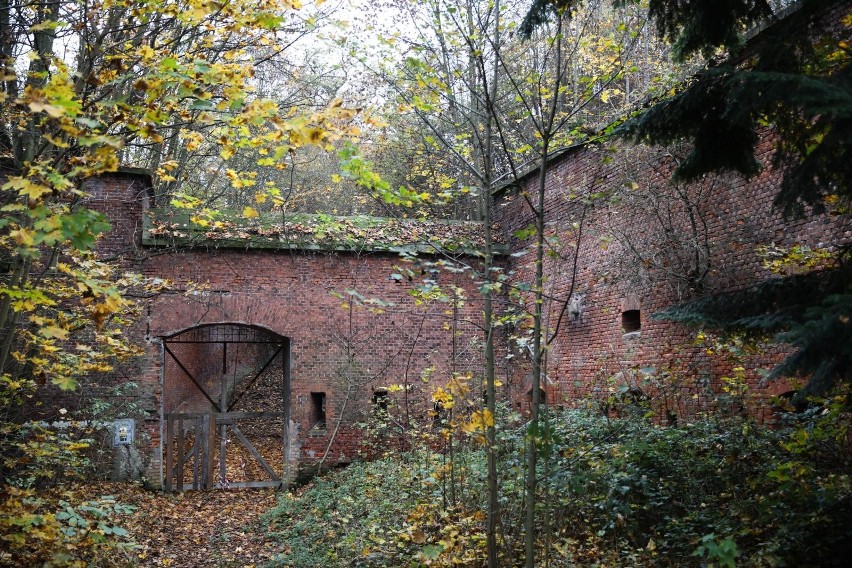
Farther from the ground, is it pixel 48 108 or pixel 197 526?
pixel 48 108

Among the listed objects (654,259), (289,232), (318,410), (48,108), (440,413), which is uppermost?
(289,232)

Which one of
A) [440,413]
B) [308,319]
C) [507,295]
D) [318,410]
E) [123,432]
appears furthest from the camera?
[318,410]

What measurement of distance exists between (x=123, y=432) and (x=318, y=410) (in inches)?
137

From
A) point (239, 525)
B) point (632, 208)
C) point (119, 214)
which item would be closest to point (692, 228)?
point (632, 208)

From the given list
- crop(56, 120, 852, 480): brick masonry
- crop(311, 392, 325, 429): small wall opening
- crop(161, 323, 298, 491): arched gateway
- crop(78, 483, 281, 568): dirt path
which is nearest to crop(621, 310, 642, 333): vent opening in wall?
crop(56, 120, 852, 480): brick masonry

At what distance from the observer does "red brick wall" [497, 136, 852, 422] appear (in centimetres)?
796

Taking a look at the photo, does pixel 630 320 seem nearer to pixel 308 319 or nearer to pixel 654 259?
pixel 654 259

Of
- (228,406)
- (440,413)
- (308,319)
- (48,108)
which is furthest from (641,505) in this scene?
(228,406)

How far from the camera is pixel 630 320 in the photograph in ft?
34.8

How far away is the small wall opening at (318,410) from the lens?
13.0 m

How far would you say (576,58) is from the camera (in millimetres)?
16141

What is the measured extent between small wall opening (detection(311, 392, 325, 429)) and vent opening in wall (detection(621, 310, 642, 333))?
19.2 feet

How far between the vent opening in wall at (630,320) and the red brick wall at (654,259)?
0.11 meters

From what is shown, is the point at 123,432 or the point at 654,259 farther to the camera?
the point at 123,432
